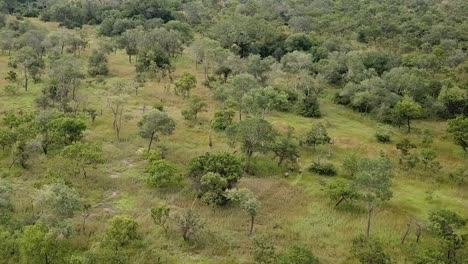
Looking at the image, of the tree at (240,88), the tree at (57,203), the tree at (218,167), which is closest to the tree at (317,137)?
the tree at (240,88)

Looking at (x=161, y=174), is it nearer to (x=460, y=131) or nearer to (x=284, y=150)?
(x=284, y=150)

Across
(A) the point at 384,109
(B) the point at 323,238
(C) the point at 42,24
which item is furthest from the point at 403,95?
(C) the point at 42,24

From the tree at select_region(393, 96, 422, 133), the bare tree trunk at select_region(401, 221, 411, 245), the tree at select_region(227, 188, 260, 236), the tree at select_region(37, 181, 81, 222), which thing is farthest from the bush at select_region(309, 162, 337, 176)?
the tree at select_region(37, 181, 81, 222)

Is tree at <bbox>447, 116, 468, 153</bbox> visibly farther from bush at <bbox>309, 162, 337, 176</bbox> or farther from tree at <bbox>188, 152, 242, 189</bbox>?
tree at <bbox>188, 152, 242, 189</bbox>

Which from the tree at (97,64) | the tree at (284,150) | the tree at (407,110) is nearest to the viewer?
the tree at (284,150)

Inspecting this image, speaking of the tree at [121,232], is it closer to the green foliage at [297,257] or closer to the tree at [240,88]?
the green foliage at [297,257]
